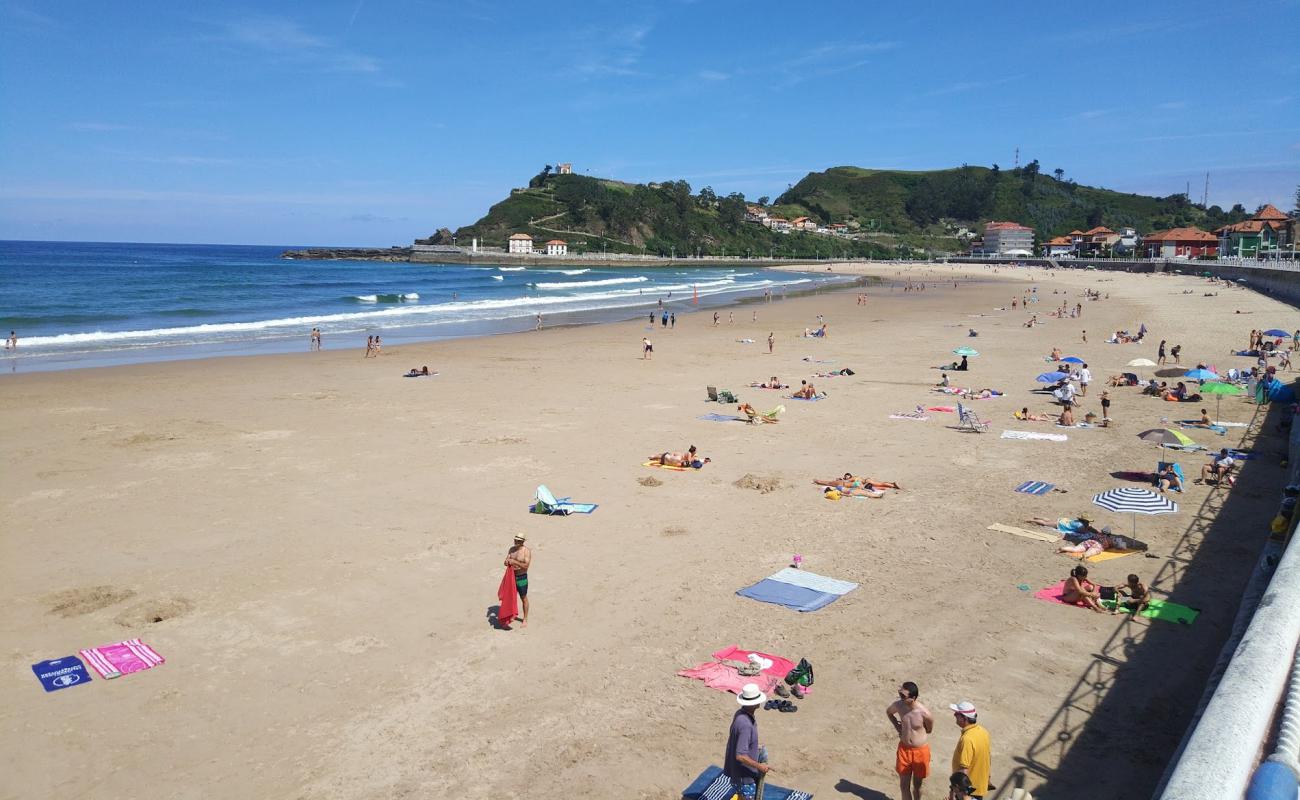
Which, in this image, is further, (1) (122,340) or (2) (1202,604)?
(1) (122,340)

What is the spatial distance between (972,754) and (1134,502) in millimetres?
7626

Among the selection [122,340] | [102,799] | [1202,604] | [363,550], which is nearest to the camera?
[102,799]

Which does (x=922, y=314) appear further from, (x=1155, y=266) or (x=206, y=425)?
(x=1155, y=266)

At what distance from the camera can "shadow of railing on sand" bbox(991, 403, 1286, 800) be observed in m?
6.39

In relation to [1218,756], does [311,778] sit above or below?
below

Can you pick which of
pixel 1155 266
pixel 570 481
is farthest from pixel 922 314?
pixel 1155 266

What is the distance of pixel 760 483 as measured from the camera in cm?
1414

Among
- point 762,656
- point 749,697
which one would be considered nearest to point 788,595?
point 762,656

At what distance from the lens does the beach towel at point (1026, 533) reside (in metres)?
11.6

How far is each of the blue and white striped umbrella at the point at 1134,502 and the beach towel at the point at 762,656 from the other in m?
6.43

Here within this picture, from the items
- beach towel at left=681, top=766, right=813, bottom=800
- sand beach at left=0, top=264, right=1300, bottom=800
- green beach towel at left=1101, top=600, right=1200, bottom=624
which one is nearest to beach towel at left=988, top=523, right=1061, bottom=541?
sand beach at left=0, top=264, right=1300, bottom=800

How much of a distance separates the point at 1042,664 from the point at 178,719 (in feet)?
26.5

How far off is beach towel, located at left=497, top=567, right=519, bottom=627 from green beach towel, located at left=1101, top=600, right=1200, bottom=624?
6.62 meters

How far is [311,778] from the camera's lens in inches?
253
